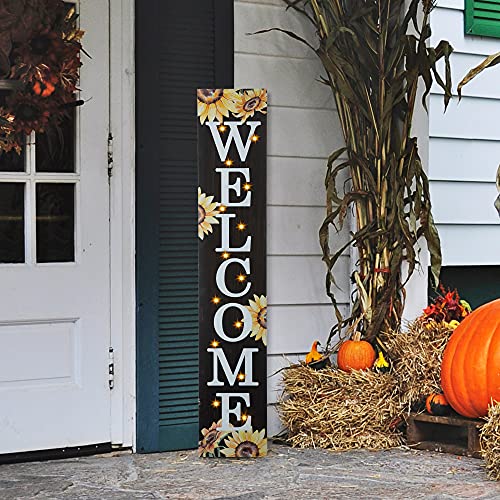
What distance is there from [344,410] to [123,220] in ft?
3.63

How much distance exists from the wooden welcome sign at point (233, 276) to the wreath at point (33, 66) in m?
0.54

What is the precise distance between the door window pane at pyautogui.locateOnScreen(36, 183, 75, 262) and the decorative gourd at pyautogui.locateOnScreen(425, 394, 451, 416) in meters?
1.46

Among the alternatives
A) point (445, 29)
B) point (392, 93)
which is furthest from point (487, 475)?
point (445, 29)

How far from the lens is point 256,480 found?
3645 mm

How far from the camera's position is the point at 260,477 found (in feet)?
12.1

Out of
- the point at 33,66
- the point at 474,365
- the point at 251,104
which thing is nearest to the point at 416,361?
the point at 474,365

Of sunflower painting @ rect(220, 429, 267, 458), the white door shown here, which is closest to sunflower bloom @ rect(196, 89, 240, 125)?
the white door

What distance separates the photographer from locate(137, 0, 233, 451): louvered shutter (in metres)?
4.03

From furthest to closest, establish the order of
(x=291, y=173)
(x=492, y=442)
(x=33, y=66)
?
1. (x=291, y=173)
2. (x=33, y=66)
3. (x=492, y=442)

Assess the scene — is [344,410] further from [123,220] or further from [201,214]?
[123,220]

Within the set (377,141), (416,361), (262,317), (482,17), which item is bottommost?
(416,361)

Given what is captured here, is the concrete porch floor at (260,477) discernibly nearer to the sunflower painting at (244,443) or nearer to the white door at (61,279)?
the sunflower painting at (244,443)

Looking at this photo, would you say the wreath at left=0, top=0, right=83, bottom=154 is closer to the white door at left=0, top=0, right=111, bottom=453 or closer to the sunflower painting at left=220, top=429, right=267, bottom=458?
the white door at left=0, top=0, right=111, bottom=453

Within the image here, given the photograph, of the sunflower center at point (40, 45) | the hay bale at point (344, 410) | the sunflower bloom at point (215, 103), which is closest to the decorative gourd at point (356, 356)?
the hay bale at point (344, 410)
